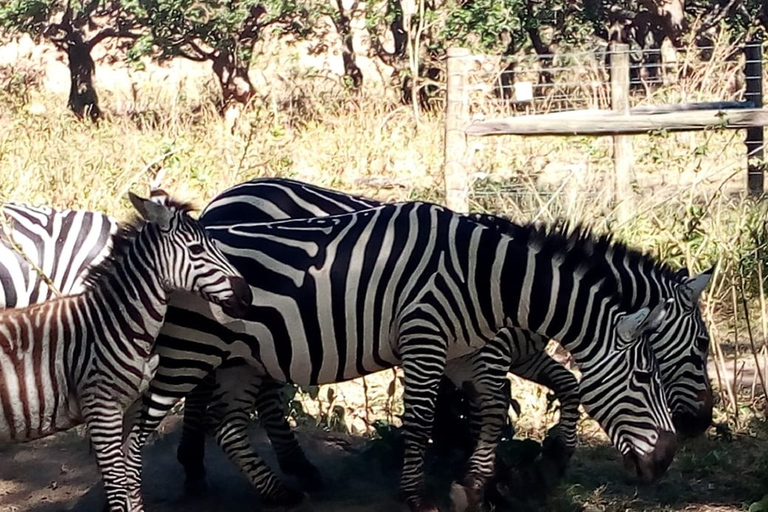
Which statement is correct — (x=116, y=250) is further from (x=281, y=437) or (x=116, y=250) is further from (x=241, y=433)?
(x=281, y=437)

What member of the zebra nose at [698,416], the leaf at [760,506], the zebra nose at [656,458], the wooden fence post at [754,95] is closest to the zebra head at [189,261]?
the zebra nose at [656,458]

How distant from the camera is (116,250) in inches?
194

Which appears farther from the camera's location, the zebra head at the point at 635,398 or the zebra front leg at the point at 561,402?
the zebra front leg at the point at 561,402

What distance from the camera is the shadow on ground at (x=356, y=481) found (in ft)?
17.6

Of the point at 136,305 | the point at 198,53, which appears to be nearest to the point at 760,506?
the point at 136,305

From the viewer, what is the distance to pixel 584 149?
12156 millimetres

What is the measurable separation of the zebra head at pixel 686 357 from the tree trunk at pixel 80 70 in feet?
54.1

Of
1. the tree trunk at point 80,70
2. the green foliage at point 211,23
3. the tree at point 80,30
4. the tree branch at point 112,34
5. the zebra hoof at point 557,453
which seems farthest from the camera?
the tree trunk at point 80,70

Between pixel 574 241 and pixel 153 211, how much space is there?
1881mm

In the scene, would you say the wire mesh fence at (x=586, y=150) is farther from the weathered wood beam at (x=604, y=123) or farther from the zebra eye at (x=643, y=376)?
the zebra eye at (x=643, y=376)

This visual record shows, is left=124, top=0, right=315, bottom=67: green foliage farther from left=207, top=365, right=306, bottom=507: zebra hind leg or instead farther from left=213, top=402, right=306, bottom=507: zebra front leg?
left=213, top=402, right=306, bottom=507: zebra front leg

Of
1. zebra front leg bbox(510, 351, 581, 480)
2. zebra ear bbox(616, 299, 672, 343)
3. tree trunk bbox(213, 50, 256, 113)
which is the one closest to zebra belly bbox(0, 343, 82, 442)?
zebra front leg bbox(510, 351, 581, 480)

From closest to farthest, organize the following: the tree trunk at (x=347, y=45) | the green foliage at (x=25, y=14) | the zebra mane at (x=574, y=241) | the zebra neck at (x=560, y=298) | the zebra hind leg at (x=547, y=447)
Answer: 1. the zebra neck at (x=560, y=298)
2. the zebra mane at (x=574, y=241)
3. the zebra hind leg at (x=547, y=447)
4. the green foliage at (x=25, y=14)
5. the tree trunk at (x=347, y=45)

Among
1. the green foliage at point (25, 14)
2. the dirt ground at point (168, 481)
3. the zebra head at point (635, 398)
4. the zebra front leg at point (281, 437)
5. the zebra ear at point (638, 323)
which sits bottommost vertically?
the dirt ground at point (168, 481)
